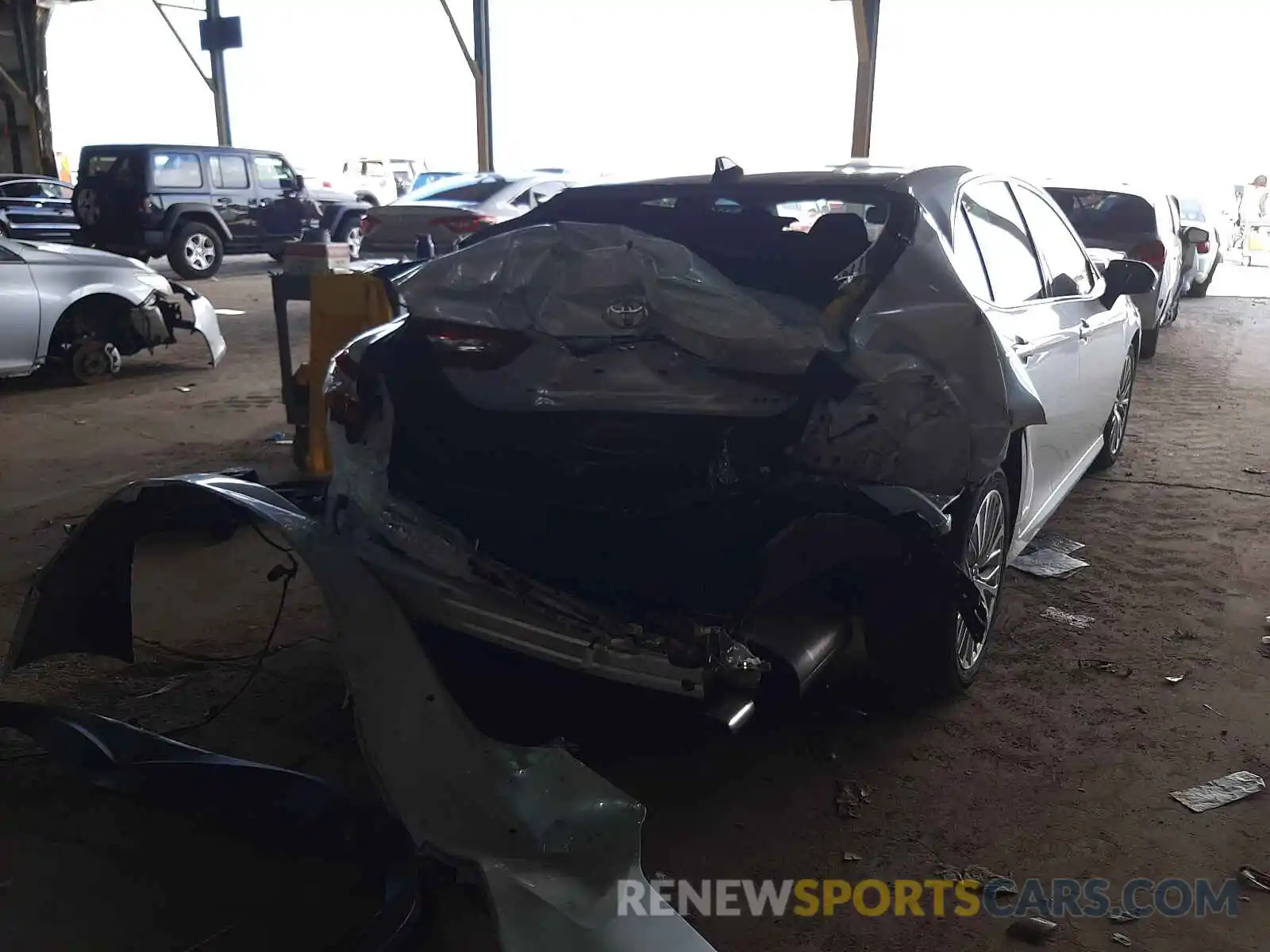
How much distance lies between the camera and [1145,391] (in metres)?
7.98

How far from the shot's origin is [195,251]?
13977 millimetres

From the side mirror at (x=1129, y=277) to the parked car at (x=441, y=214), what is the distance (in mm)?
7335

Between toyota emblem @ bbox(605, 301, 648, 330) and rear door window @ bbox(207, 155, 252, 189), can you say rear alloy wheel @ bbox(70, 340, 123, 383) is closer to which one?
toyota emblem @ bbox(605, 301, 648, 330)

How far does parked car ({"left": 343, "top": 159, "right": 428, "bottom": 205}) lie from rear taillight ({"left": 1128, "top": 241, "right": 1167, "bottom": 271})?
12.2m

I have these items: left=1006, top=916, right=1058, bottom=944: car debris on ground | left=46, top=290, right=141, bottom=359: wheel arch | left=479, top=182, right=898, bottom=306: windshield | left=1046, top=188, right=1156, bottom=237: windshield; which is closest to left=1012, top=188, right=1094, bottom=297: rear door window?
left=479, top=182, right=898, bottom=306: windshield

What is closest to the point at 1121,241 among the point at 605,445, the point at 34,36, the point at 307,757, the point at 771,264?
the point at 771,264

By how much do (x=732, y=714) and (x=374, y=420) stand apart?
52.6 inches

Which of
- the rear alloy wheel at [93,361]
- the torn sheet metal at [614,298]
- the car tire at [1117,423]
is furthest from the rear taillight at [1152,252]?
the rear alloy wheel at [93,361]

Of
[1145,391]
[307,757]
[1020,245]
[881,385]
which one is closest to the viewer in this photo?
[881,385]

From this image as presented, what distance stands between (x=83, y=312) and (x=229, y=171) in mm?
7205

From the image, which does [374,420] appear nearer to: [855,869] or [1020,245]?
[855,869]

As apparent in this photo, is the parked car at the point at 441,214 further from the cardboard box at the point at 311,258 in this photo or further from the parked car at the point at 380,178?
the parked car at the point at 380,178

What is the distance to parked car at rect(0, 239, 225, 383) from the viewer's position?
721 centimetres

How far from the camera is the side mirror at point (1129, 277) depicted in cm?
425
